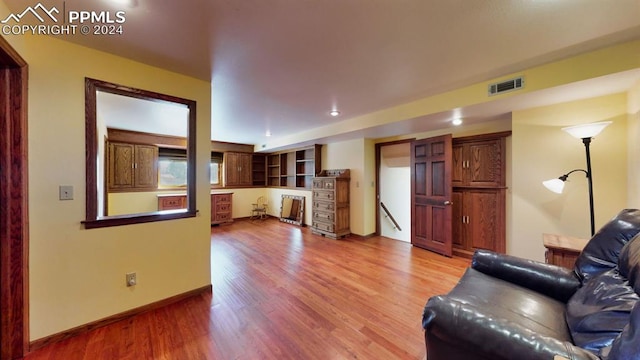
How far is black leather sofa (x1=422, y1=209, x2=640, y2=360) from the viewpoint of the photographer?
2.85ft

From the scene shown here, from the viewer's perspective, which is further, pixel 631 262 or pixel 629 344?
pixel 631 262

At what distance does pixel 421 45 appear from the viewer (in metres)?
1.84

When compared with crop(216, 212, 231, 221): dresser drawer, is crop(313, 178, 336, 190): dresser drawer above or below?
above

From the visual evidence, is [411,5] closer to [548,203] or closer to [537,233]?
[548,203]

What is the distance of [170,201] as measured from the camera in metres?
5.37

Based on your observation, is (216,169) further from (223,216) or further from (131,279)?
(131,279)

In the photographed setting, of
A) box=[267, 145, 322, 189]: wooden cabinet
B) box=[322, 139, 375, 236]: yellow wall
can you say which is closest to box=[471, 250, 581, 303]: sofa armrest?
box=[322, 139, 375, 236]: yellow wall

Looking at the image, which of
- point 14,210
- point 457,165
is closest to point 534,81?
point 457,165

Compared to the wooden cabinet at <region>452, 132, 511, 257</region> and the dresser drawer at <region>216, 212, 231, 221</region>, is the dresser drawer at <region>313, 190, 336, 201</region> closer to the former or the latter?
the wooden cabinet at <region>452, 132, 511, 257</region>

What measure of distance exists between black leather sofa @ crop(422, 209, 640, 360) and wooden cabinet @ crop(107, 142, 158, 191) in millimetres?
6180

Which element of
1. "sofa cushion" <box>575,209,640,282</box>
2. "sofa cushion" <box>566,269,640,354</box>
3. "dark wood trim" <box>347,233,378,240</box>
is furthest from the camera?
"dark wood trim" <box>347,233,378,240</box>

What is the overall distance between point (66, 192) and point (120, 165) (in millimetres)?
3931

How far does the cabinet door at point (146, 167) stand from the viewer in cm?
520

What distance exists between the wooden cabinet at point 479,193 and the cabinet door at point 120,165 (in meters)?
6.52
